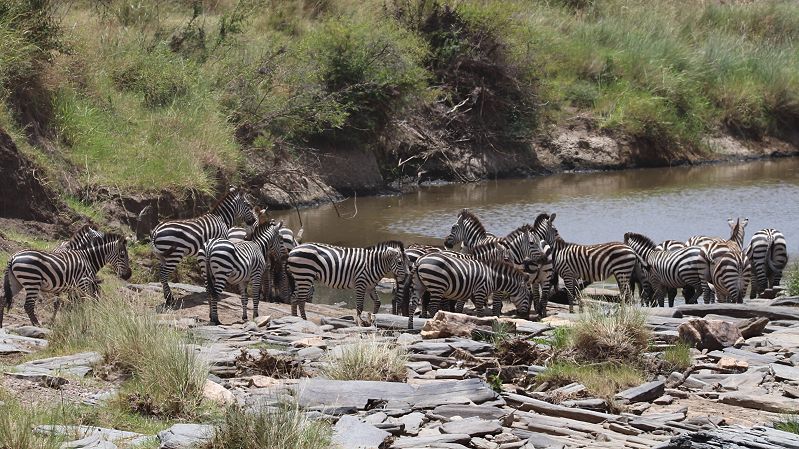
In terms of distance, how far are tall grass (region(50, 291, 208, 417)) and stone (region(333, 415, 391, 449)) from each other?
124 centimetres

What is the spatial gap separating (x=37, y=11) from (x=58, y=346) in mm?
15730

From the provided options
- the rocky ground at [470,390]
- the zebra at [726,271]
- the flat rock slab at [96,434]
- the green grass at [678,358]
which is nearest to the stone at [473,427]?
the rocky ground at [470,390]

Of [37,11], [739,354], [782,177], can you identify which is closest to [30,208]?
[37,11]

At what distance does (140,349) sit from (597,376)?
4174mm

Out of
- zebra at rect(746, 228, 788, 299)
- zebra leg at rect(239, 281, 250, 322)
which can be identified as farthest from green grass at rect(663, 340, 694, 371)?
zebra at rect(746, 228, 788, 299)

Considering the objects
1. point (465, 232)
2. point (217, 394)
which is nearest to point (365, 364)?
point (217, 394)

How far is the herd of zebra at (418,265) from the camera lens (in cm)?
1540

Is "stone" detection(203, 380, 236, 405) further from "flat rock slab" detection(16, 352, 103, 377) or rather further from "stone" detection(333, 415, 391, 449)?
"flat rock slab" detection(16, 352, 103, 377)

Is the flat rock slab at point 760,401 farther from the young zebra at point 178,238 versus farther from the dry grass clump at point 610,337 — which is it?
the young zebra at point 178,238

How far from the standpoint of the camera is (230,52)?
105ft

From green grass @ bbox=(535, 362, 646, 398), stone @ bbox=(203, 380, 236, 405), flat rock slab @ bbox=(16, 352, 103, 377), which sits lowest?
green grass @ bbox=(535, 362, 646, 398)

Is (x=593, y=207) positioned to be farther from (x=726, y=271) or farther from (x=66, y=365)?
(x=66, y=365)

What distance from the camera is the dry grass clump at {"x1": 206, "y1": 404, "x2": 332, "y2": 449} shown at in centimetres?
756

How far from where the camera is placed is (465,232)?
67.2 feet
